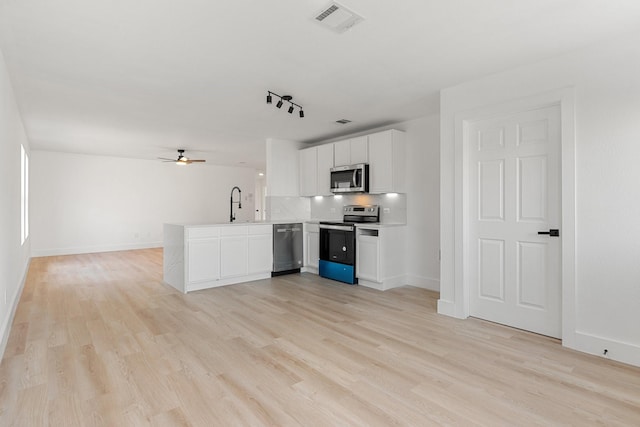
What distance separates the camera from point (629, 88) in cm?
259

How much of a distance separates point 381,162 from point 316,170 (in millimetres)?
1441

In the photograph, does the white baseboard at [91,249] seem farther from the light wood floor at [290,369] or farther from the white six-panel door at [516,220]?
the white six-panel door at [516,220]

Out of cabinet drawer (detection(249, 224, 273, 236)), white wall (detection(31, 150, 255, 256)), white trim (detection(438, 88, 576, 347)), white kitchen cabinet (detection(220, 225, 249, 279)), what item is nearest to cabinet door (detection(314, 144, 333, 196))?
cabinet drawer (detection(249, 224, 273, 236))

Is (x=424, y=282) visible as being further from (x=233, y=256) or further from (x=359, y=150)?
(x=233, y=256)

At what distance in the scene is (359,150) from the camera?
5.35m

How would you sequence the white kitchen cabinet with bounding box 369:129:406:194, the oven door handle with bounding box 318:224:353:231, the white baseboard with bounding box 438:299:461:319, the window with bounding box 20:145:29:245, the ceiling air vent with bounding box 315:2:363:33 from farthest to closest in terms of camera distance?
1. the oven door handle with bounding box 318:224:353:231
2. the window with bounding box 20:145:29:245
3. the white kitchen cabinet with bounding box 369:129:406:194
4. the white baseboard with bounding box 438:299:461:319
5. the ceiling air vent with bounding box 315:2:363:33

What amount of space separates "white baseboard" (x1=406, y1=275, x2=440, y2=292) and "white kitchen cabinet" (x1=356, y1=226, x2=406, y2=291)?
103mm

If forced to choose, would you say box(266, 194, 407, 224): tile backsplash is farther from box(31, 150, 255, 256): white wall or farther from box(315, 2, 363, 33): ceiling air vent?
box(31, 150, 255, 256): white wall

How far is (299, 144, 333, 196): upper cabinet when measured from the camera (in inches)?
232

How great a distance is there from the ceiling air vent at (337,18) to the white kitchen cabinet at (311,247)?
374 centimetres

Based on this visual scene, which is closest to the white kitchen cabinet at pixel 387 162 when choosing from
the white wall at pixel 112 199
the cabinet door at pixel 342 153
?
the cabinet door at pixel 342 153

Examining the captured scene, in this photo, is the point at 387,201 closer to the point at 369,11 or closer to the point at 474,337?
the point at 474,337

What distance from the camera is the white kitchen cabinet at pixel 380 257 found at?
15.8 feet

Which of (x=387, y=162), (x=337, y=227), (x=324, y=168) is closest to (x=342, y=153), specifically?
(x=324, y=168)
